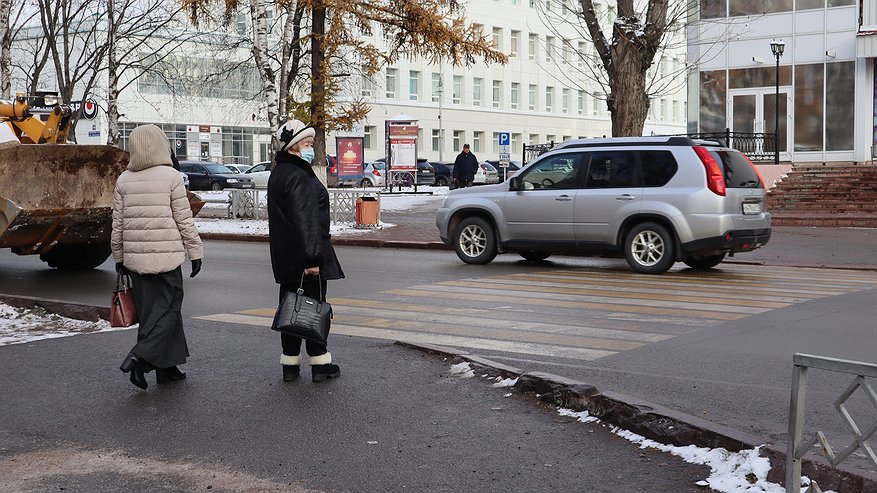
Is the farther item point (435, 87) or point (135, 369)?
point (435, 87)

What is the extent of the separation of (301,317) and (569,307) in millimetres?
4692

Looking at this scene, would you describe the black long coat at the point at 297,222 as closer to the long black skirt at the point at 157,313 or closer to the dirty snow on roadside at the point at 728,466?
the long black skirt at the point at 157,313

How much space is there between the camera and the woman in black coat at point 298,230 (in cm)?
751

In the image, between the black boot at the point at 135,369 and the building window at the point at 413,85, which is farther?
the building window at the point at 413,85

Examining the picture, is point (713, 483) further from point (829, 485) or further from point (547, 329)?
point (547, 329)

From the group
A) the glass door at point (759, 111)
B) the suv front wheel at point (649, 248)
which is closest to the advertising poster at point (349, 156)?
the glass door at point (759, 111)

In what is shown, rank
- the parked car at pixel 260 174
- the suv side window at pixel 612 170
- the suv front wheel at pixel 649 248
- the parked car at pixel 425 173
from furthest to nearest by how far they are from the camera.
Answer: the parked car at pixel 425 173 → the parked car at pixel 260 174 → the suv side window at pixel 612 170 → the suv front wheel at pixel 649 248

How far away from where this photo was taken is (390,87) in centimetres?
7562

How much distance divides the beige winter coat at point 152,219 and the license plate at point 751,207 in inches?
371

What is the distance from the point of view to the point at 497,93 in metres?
83.9

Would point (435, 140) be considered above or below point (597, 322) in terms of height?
above

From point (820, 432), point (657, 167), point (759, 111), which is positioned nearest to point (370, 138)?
point (759, 111)

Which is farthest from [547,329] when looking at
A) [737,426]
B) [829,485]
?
[829,485]

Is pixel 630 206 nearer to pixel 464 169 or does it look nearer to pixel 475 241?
pixel 475 241
